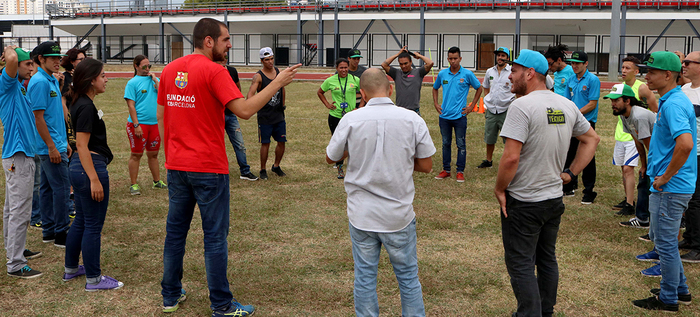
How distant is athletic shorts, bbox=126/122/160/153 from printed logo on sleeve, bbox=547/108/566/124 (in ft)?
19.1

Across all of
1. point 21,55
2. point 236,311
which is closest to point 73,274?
point 236,311

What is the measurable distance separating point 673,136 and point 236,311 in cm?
357

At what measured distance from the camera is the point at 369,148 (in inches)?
143

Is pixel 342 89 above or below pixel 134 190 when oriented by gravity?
above

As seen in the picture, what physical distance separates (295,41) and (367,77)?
4008 centimetres

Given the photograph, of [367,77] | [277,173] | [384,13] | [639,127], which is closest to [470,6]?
[384,13]

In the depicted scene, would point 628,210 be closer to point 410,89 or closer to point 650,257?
point 650,257

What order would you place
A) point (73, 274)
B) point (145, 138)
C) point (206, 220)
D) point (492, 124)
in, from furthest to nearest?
point (492, 124) < point (145, 138) < point (73, 274) < point (206, 220)

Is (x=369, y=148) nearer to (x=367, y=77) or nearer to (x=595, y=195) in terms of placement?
(x=367, y=77)

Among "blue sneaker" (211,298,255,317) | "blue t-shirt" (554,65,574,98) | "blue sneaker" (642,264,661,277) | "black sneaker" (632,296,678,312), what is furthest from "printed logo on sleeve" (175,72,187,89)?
"blue t-shirt" (554,65,574,98)

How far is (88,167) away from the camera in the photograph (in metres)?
4.49

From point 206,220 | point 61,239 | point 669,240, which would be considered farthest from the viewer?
point 61,239

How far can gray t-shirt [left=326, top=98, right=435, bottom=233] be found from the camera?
3635 mm

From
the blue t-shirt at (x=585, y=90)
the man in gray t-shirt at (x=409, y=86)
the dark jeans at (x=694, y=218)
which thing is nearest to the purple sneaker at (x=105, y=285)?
the dark jeans at (x=694, y=218)
